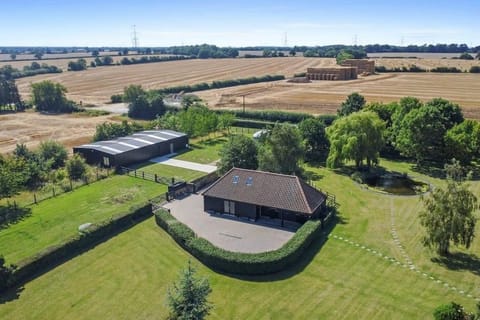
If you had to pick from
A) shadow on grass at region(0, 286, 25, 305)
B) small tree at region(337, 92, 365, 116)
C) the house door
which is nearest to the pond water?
small tree at region(337, 92, 365, 116)

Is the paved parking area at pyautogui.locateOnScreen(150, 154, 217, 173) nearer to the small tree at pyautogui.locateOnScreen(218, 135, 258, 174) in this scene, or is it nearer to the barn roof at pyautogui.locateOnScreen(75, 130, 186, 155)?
the barn roof at pyautogui.locateOnScreen(75, 130, 186, 155)

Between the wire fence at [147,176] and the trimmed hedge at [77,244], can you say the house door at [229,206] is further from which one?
the wire fence at [147,176]

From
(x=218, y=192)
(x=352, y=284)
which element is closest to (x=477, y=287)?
(x=352, y=284)

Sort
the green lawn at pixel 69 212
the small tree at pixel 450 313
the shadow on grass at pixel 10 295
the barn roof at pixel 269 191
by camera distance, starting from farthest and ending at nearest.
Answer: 1. the barn roof at pixel 269 191
2. the green lawn at pixel 69 212
3. the shadow on grass at pixel 10 295
4. the small tree at pixel 450 313

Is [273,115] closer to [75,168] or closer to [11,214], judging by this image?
[75,168]

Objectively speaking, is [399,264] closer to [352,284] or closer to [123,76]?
[352,284]

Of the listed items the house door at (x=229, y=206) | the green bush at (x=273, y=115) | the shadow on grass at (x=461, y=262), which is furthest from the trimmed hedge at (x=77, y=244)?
the green bush at (x=273, y=115)

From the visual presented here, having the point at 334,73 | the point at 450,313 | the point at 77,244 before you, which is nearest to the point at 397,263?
the point at 450,313
